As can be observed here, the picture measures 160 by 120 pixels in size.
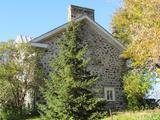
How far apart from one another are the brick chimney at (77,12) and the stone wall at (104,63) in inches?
41.1

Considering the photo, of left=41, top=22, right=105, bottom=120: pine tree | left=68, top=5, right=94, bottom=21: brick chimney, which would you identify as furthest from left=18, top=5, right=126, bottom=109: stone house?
left=41, top=22, right=105, bottom=120: pine tree

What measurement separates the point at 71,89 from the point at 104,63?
13958 millimetres

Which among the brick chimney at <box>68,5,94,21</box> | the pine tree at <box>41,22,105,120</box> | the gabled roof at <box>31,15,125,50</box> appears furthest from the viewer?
the brick chimney at <box>68,5,94,21</box>

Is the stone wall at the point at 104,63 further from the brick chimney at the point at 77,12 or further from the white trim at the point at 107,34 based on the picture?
the brick chimney at the point at 77,12

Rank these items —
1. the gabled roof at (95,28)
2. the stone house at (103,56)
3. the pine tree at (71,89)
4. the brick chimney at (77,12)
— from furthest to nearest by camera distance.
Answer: the brick chimney at (77,12)
the stone house at (103,56)
the gabled roof at (95,28)
the pine tree at (71,89)

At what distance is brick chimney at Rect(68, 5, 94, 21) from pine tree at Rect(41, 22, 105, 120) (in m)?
11.9

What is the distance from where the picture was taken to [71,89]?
2191 cm

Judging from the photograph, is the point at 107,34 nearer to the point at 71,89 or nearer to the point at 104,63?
the point at 104,63

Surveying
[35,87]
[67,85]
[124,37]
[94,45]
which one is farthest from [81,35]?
[67,85]

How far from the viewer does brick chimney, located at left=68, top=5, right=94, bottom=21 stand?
35000 millimetres

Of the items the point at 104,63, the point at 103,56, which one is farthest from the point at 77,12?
the point at 104,63

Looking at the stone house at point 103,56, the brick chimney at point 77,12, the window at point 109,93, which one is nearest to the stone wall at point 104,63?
the stone house at point 103,56

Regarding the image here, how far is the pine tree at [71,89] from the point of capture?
2153 centimetres

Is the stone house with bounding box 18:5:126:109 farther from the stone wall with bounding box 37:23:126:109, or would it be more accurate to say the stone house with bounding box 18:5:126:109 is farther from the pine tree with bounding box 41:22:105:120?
the pine tree with bounding box 41:22:105:120
